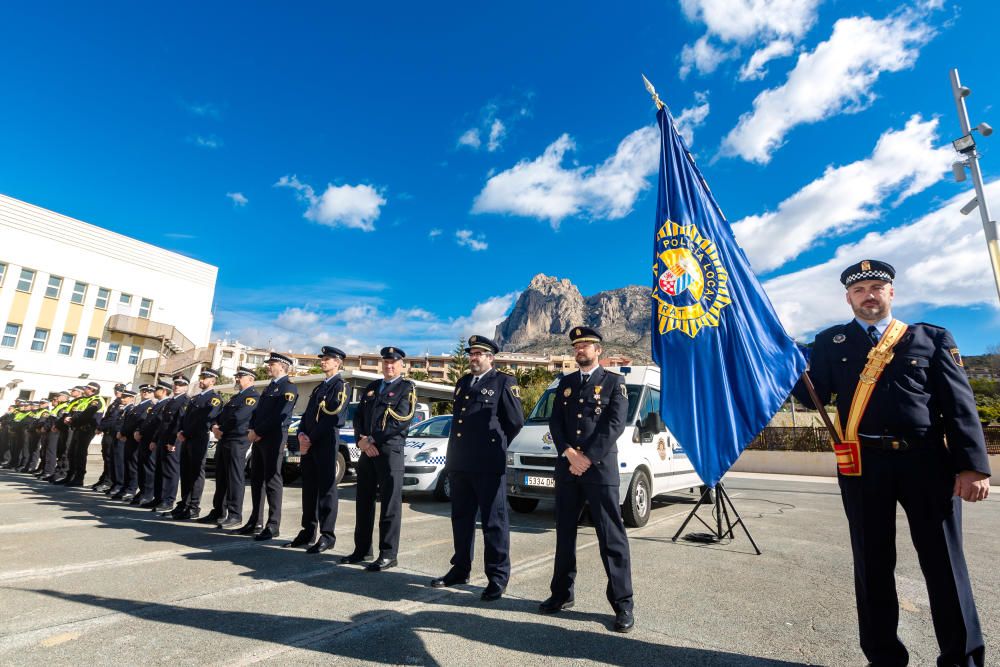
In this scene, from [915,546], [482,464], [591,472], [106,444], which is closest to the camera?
[915,546]

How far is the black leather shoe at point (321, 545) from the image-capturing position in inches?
210

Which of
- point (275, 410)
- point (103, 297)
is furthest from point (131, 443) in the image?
point (103, 297)

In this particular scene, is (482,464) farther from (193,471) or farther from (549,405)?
(193,471)

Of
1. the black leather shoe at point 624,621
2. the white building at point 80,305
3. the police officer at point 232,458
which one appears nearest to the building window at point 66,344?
the white building at point 80,305

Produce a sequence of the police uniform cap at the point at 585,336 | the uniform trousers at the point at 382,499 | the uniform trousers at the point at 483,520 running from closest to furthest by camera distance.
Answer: the uniform trousers at the point at 483,520
the police uniform cap at the point at 585,336
the uniform trousers at the point at 382,499

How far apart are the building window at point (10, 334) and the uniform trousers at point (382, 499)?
33.6 metres

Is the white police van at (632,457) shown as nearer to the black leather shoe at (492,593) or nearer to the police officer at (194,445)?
the black leather shoe at (492,593)

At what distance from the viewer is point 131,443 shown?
916 centimetres

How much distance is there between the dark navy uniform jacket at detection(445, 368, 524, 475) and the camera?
444 centimetres

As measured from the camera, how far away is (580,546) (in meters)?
5.91

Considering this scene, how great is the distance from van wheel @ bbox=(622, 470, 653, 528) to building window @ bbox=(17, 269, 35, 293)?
3505 centimetres

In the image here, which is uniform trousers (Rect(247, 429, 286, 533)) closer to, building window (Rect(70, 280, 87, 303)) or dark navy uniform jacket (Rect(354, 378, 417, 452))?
dark navy uniform jacket (Rect(354, 378, 417, 452))

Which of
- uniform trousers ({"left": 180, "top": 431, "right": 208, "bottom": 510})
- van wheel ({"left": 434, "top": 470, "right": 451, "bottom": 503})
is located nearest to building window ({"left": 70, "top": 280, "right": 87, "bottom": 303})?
uniform trousers ({"left": 180, "top": 431, "right": 208, "bottom": 510})

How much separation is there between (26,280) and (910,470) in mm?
38156
